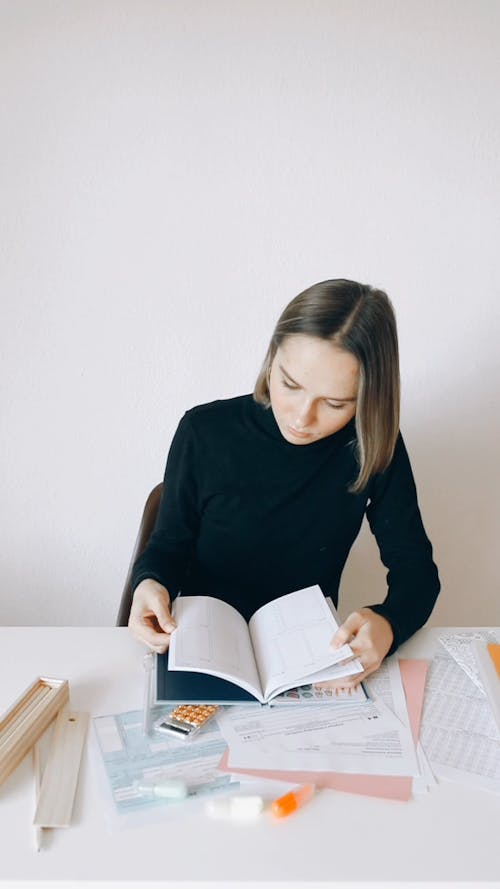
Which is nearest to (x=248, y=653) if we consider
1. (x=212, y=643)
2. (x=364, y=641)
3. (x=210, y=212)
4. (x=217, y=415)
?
(x=212, y=643)

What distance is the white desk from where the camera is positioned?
79 cm

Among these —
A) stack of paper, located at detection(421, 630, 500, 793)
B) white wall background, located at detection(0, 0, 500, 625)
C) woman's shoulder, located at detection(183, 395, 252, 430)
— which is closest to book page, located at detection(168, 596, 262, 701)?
stack of paper, located at detection(421, 630, 500, 793)

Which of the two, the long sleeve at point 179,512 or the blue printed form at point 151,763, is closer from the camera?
the blue printed form at point 151,763

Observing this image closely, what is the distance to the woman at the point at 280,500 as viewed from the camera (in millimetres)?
1343

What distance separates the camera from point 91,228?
1.82 m

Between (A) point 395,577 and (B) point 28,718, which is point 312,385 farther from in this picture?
(B) point 28,718

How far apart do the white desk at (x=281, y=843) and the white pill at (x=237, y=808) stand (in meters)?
0.01

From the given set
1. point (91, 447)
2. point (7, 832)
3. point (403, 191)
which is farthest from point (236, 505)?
point (403, 191)

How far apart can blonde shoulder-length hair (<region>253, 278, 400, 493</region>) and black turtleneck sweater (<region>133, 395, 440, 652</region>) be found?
0.46 ft

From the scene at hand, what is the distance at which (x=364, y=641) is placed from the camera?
1160 millimetres

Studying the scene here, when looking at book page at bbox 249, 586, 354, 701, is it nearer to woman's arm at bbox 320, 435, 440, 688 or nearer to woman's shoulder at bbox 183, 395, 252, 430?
woman's arm at bbox 320, 435, 440, 688

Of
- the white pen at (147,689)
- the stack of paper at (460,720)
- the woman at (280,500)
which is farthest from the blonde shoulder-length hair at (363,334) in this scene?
the white pen at (147,689)

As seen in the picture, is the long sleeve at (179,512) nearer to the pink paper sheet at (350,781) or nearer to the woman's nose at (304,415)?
the woman's nose at (304,415)

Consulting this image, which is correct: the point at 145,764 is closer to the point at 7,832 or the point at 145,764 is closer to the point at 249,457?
the point at 7,832
